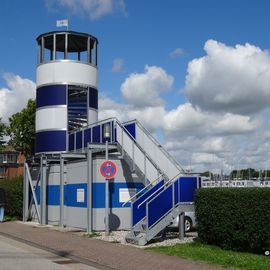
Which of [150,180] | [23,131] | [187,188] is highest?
[23,131]

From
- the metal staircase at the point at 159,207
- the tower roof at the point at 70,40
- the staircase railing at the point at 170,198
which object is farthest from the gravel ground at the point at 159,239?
the tower roof at the point at 70,40

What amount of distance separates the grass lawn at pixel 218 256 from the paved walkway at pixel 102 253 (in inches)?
16.6

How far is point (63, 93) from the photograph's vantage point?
26.3 meters

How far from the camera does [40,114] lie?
2703 cm

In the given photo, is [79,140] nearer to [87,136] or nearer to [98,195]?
[87,136]

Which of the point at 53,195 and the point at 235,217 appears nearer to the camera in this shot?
the point at 235,217

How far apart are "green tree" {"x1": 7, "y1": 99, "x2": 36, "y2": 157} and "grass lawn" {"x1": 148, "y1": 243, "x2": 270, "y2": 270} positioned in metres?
26.8

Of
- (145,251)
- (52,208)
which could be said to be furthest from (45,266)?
(52,208)

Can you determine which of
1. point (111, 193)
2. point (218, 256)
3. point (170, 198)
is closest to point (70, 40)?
point (111, 193)

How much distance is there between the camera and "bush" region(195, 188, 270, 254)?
1240cm

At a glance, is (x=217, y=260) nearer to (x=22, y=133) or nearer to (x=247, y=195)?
(x=247, y=195)

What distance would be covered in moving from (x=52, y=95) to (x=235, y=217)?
1563cm

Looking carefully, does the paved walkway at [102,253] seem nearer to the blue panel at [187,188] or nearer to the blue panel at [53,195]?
the blue panel at [187,188]

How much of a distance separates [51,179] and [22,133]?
1544 cm
